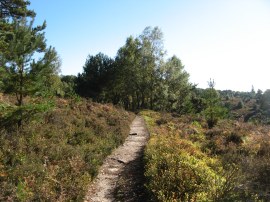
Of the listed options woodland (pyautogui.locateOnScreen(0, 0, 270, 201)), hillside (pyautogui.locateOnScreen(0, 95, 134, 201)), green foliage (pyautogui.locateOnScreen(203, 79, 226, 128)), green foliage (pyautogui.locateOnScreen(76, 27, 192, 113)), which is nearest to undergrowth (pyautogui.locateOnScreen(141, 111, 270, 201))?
woodland (pyautogui.locateOnScreen(0, 0, 270, 201))

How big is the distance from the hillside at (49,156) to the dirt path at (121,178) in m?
0.40

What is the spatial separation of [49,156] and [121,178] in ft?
10.2

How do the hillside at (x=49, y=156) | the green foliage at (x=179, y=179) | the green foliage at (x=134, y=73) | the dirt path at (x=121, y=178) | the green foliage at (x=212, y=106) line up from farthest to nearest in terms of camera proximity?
the green foliage at (x=134, y=73), the green foliage at (x=212, y=106), the dirt path at (x=121, y=178), the hillside at (x=49, y=156), the green foliage at (x=179, y=179)

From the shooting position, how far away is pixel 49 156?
1172 centimetres

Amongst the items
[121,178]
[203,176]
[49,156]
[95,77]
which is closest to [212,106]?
[121,178]

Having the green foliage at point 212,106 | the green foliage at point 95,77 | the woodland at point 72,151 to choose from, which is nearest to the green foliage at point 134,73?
the green foliage at point 95,77

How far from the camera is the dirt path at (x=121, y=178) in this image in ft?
32.5

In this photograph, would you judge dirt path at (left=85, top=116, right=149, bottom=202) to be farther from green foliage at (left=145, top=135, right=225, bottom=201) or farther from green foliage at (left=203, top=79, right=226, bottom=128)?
green foliage at (left=203, top=79, right=226, bottom=128)

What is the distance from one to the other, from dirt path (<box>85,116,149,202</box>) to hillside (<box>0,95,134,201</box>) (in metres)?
Answer: 0.40

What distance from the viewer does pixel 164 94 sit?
50.7m

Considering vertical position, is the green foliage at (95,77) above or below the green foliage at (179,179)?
above

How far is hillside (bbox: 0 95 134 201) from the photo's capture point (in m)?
8.91

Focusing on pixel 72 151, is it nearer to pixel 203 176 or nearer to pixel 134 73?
pixel 203 176

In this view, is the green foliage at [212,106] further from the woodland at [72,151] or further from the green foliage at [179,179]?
the green foliage at [179,179]
